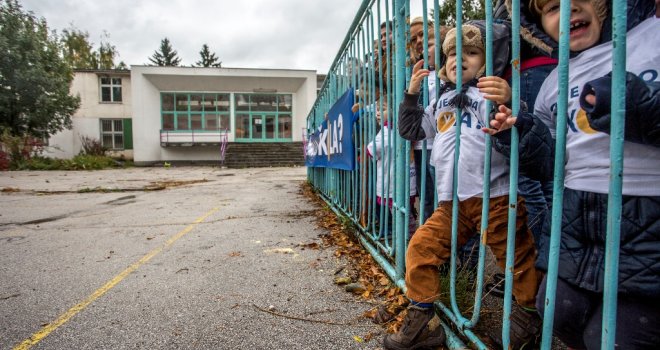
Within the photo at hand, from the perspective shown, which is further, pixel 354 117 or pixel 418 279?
pixel 354 117

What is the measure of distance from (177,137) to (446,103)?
80.0 ft

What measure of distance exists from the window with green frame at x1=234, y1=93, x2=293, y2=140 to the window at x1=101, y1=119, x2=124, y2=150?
28.0 feet

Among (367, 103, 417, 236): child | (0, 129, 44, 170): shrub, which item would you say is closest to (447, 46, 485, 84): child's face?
(367, 103, 417, 236): child

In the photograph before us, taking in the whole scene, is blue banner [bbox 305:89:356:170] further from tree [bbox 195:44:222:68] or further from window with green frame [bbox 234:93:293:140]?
tree [bbox 195:44:222:68]

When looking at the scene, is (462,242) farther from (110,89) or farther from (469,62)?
(110,89)

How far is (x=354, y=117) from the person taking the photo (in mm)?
3213

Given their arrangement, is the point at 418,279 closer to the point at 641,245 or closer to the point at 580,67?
the point at 641,245

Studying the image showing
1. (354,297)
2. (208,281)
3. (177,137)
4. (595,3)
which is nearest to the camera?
(595,3)

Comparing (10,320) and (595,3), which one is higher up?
(595,3)

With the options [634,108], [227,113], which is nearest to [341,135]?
[634,108]

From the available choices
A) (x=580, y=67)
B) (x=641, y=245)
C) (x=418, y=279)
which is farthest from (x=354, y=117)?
(x=641, y=245)

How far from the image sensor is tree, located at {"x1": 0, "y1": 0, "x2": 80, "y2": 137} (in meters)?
19.8

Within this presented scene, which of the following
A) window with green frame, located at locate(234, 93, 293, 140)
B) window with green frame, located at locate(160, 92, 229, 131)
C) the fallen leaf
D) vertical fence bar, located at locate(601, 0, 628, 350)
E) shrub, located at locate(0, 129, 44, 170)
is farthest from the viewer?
window with green frame, located at locate(234, 93, 293, 140)

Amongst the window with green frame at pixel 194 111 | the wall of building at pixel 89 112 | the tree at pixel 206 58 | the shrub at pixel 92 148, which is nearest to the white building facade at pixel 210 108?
the window with green frame at pixel 194 111
